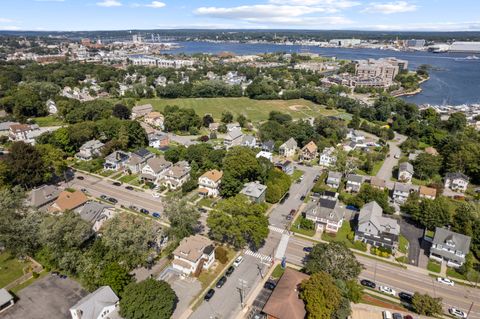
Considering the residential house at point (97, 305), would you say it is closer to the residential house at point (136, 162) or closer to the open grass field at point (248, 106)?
the residential house at point (136, 162)

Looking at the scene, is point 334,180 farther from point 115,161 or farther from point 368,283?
point 115,161

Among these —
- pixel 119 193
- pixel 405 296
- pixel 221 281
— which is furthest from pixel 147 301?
pixel 119 193

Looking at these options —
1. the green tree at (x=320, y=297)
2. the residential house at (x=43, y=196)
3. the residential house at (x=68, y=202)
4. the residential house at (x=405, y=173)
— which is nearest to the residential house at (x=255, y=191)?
the green tree at (x=320, y=297)

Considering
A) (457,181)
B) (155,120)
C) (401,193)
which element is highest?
(155,120)

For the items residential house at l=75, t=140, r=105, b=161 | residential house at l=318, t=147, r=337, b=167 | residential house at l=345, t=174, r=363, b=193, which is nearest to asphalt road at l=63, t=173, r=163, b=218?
residential house at l=75, t=140, r=105, b=161

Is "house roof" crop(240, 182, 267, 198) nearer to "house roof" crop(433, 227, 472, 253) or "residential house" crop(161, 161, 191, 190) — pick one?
"residential house" crop(161, 161, 191, 190)

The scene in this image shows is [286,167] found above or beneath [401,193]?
above
